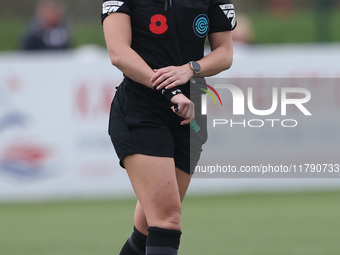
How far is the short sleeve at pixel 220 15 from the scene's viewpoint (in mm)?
5086

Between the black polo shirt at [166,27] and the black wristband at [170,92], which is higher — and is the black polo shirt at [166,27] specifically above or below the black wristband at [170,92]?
above

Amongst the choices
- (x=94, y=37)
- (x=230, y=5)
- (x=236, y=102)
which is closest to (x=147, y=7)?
(x=230, y=5)

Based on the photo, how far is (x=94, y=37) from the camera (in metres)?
17.8

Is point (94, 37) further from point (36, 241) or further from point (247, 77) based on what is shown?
point (36, 241)

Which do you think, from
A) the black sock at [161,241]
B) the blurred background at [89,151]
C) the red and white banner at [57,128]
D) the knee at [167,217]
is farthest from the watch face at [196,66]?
the red and white banner at [57,128]

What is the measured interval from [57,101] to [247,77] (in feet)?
7.82

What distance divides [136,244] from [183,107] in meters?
1.06

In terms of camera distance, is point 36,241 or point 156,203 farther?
point 36,241

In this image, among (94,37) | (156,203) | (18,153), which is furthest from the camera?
(94,37)

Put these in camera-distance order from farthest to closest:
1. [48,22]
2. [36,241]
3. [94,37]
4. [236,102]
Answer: [94,37] → [48,22] → [236,102] → [36,241]

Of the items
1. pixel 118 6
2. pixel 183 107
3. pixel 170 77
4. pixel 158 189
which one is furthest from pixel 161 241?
pixel 118 6

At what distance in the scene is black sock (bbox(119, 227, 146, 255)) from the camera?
5371 mm

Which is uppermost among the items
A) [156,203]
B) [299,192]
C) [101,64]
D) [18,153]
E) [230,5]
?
[230,5]

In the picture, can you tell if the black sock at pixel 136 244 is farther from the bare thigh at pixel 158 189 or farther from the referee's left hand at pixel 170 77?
the referee's left hand at pixel 170 77
